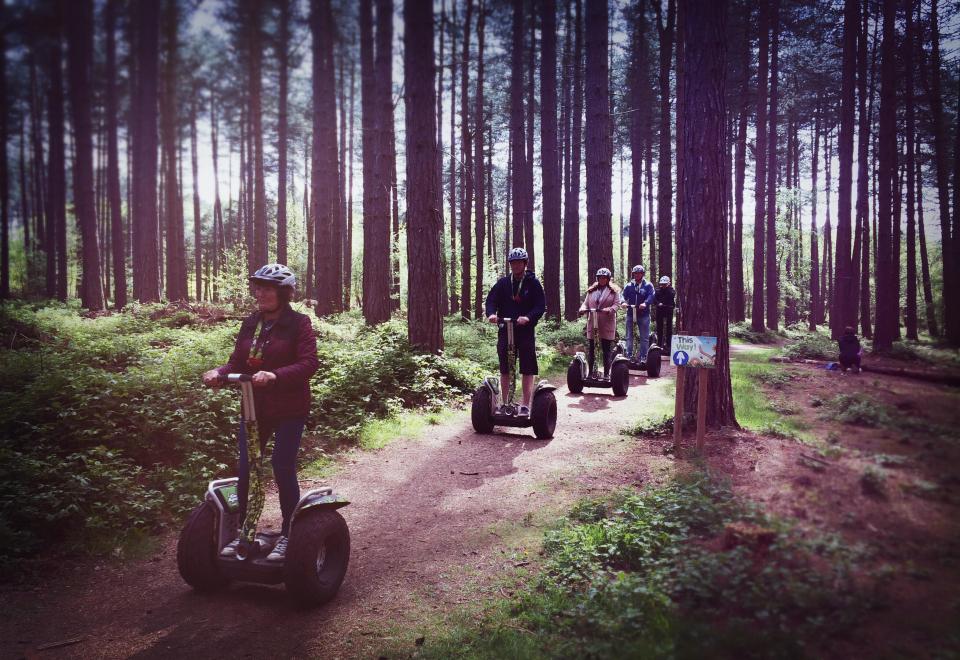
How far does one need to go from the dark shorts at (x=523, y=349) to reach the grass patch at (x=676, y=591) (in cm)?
366

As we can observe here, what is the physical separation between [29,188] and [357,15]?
26.7 meters

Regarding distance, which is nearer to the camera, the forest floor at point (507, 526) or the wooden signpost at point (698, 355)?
the forest floor at point (507, 526)

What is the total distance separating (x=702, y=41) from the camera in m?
6.64

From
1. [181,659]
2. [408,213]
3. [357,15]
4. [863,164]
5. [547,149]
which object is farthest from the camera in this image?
[547,149]

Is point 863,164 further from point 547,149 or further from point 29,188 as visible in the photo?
point 29,188

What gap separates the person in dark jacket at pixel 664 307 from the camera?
47.7 ft

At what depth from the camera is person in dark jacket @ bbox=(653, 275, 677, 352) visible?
14.5 m

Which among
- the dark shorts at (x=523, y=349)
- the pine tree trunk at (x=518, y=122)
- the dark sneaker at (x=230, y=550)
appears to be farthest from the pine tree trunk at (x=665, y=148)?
the dark sneaker at (x=230, y=550)

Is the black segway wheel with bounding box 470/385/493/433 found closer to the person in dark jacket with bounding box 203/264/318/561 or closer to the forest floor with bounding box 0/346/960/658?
the forest floor with bounding box 0/346/960/658

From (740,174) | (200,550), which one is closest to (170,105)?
(200,550)

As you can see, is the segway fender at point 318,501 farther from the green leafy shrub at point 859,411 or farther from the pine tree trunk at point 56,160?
the pine tree trunk at point 56,160

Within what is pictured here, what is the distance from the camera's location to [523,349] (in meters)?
8.45

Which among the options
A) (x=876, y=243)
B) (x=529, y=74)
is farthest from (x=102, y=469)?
(x=529, y=74)

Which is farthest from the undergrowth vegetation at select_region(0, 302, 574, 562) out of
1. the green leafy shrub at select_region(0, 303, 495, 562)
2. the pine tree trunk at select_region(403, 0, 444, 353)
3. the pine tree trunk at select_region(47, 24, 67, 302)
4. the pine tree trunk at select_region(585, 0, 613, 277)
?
the pine tree trunk at select_region(585, 0, 613, 277)
